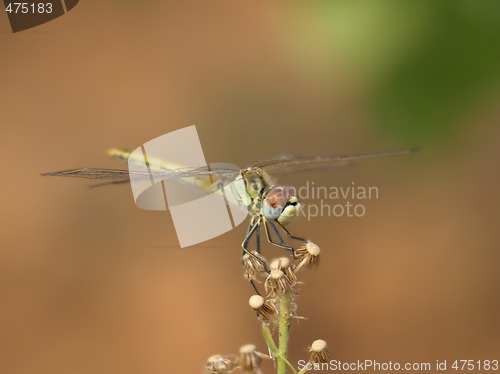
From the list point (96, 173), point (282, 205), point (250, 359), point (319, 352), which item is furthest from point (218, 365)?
point (96, 173)

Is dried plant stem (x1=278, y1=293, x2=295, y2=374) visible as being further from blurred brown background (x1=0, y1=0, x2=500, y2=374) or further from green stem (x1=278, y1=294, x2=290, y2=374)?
blurred brown background (x1=0, y1=0, x2=500, y2=374)

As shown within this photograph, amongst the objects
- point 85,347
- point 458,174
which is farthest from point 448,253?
point 85,347

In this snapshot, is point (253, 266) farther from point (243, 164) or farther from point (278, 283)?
point (243, 164)

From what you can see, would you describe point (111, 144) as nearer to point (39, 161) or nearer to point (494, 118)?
point (39, 161)

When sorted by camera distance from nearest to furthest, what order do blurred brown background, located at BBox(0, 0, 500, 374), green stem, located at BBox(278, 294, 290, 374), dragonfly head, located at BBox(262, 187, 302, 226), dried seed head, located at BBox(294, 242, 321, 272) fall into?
green stem, located at BBox(278, 294, 290, 374), dried seed head, located at BBox(294, 242, 321, 272), dragonfly head, located at BBox(262, 187, 302, 226), blurred brown background, located at BBox(0, 0, 500, 374)

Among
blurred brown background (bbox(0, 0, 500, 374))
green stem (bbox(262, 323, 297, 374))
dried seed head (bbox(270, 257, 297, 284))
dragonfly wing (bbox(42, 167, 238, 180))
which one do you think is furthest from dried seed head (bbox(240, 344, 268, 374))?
blurred brown background (bbox(0, 0, 500, 374))

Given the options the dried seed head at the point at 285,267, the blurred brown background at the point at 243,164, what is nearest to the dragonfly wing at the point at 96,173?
the dried seed head at the point at 285,267
